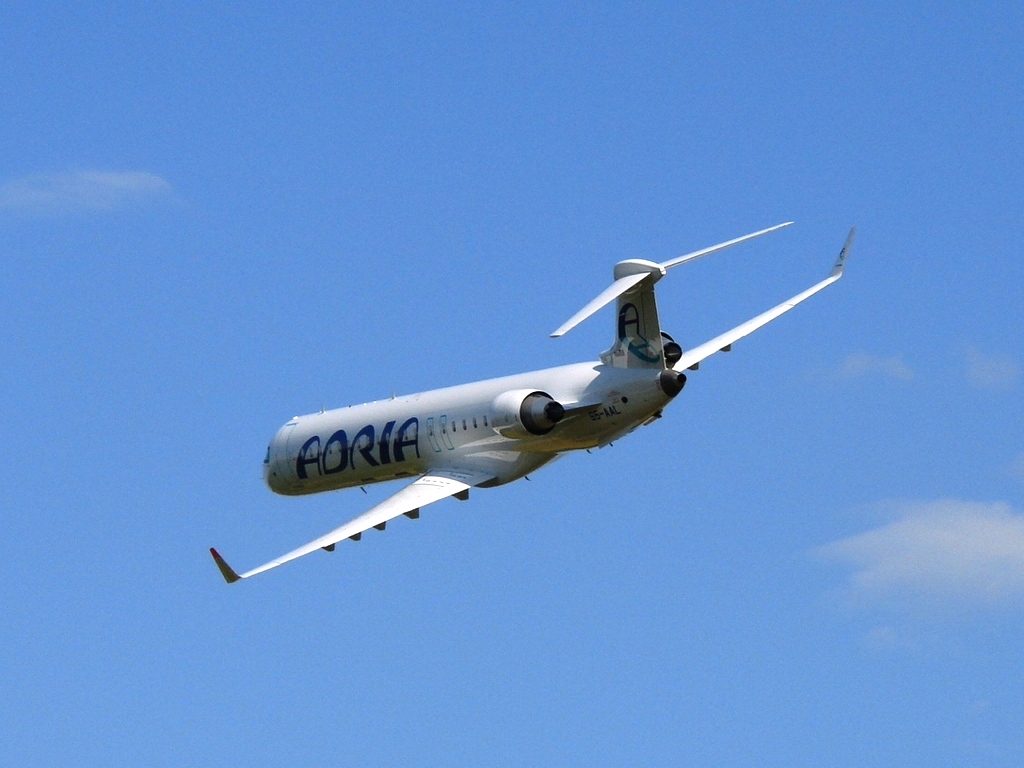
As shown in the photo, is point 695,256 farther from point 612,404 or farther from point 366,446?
point 366,446

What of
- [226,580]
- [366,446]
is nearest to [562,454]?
[366,446]

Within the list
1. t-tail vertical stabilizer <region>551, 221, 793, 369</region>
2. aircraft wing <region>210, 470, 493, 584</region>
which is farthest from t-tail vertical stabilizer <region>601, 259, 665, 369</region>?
aircraft wing <region>210, 470, 493, 584</region>

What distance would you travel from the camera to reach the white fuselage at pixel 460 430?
5634 cm

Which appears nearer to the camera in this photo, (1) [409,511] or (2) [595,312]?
(2) [595,312]

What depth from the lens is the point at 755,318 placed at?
63719 mm

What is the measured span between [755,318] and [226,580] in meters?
18.8

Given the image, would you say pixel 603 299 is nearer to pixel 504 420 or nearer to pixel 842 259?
pixel 504 420

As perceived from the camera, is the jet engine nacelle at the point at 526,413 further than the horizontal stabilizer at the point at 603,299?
Yes

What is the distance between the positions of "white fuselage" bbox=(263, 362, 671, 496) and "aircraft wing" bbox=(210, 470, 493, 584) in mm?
424

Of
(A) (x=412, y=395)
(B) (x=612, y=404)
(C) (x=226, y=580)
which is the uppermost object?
(A) (x=412, y=395)

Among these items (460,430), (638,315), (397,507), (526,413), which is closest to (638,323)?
(638,315)

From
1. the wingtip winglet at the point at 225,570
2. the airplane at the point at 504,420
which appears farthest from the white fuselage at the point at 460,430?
the wingtip winglet at the point at 225,570

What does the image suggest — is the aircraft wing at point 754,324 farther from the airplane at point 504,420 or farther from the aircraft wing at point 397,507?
the aircraft wing at point 397,507

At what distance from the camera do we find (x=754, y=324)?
6312 cm
